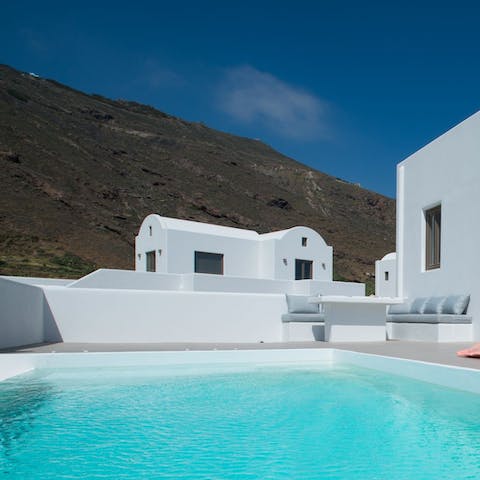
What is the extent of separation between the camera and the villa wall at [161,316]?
8.94 meters

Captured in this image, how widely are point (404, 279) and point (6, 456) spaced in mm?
10861

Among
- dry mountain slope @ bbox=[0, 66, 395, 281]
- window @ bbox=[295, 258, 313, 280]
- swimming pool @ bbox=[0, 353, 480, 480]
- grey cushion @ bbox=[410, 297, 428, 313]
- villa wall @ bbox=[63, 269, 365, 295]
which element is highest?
dry mountain slope @ bbox=[0, 66, 395, 281]

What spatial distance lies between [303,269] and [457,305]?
12.9m

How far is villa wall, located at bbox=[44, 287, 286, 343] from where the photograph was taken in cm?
894

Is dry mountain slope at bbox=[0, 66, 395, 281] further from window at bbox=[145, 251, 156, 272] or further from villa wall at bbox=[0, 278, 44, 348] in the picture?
villa wall at bbox=[0, 278, 44, 348]

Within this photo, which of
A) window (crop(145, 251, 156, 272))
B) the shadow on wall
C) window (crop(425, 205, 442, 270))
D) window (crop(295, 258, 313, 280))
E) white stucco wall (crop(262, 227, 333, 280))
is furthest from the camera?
window (crop(295, 258, 313, 280))

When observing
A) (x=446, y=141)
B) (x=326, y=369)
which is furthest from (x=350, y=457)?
(x=446, y=141)

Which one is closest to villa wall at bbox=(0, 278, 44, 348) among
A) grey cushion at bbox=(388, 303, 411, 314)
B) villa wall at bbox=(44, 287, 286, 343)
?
villa wall at bbox=(44, 287, 286, 343)

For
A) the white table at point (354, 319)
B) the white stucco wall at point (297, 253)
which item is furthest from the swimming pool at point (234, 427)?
the white stucco wall at point (297, 253)

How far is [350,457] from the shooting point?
10.1 feet

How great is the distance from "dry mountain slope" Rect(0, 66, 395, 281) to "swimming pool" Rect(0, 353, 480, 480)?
25.9 meters

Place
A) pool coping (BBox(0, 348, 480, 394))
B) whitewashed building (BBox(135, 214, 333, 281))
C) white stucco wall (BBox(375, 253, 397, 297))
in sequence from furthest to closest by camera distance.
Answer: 1. white stucco wall (BBox(375, 253, 397, 297))
2. whitewashed building (BBox(135, 214, 333, 281))
3. pool coping (BBox(0, 348, 480, 394))

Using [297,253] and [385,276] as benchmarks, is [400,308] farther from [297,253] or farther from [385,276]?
[385,276]

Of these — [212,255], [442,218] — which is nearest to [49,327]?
[442,218]
